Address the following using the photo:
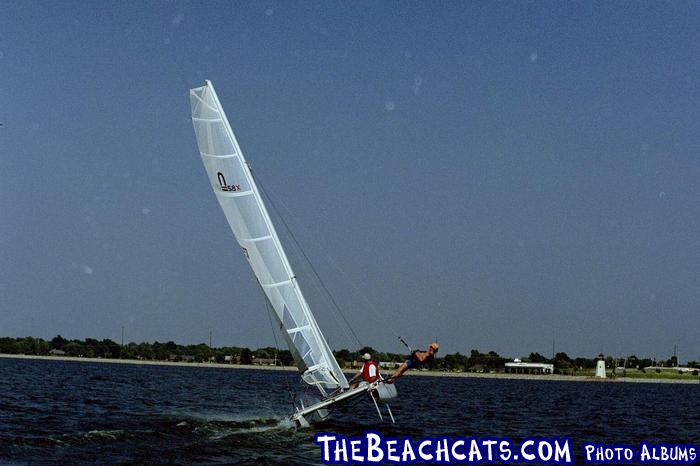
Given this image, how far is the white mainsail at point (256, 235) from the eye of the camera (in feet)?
84.1

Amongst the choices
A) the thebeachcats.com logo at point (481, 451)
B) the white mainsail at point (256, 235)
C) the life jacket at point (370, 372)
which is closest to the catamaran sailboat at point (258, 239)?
the white mainsail at point (256, 235)

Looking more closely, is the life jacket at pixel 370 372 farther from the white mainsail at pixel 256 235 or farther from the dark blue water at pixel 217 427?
the dark blue water at pixel 217 427

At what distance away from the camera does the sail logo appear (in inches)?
1013

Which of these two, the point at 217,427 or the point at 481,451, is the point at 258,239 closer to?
the point at 217,427

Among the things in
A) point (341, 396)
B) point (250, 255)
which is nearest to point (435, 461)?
point (341, 396)

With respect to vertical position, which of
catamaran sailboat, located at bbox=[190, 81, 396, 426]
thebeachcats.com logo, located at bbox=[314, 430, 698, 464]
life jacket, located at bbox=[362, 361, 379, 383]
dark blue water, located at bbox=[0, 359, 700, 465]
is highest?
catamaran sailboat, located at bbox=[190, 81, 396, 426]

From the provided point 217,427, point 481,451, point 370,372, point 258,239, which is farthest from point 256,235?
point 481,451

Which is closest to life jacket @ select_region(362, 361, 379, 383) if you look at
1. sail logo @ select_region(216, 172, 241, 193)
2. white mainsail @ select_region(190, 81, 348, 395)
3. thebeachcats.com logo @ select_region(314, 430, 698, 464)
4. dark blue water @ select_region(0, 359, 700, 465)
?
white mainsail @ select_region(190, 81, 348, 395)

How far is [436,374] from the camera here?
625 feet

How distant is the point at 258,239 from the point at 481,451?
935cm

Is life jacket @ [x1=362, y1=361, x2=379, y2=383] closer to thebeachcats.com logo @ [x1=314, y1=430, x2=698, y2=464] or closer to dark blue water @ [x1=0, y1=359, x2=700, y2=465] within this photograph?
thebeachcats.com logo @ [x1=314, y1=430, x2=698, y2=464]

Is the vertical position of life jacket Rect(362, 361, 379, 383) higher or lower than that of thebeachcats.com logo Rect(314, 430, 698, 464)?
higher

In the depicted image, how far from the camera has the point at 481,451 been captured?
2520 centimetres

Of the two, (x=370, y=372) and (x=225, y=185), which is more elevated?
(x=225, y=185)
